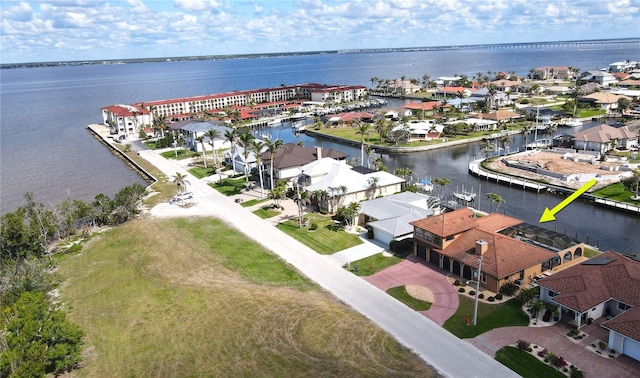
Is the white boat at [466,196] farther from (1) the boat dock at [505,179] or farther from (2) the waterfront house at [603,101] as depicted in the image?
(2) the waterfront house at [603,101]

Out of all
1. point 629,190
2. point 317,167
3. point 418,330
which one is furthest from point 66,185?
point 629,190

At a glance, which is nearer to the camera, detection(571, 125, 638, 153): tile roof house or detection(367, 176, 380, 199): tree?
detection(367, 176, 380, 199): tree

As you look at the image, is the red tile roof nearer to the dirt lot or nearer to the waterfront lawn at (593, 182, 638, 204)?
the waterfront lawn at (593, 182, 638, 204)

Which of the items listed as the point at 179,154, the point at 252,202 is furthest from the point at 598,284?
the point at 179,154

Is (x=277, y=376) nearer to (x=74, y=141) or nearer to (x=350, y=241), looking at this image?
(x=350, y=241)

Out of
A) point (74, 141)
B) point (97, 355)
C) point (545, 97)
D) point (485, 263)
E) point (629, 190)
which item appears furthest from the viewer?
point (545, 97)

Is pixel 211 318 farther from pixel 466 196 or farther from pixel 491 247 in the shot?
pixel 466 196

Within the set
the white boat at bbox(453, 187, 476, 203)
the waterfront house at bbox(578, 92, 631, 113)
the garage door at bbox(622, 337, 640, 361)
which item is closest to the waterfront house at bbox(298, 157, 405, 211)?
the white boat at bbox(453, 187, 476, 203)
